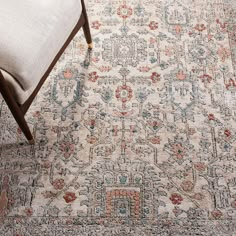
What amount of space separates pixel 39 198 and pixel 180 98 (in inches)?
24.5

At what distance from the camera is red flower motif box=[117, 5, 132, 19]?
1659 millimetres

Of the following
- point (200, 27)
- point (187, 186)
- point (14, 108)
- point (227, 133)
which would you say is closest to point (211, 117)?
point (227, 133)

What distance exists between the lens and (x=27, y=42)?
3.60ft

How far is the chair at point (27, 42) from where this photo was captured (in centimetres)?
108

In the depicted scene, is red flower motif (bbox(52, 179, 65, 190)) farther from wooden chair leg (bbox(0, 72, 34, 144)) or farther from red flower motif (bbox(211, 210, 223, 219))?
red flower motif (bbox(211, 210, 223, 219))

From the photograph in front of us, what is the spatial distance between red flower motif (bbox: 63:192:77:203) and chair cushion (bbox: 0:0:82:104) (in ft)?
1.12

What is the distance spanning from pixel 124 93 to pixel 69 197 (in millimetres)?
447

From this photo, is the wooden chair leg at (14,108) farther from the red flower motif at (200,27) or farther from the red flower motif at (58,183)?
the red flower motif at (200,27)

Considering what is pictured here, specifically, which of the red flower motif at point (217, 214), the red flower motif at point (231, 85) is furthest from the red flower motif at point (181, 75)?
the red flower motif at point (217, 214)

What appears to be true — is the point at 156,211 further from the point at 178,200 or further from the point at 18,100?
the point at 18,100

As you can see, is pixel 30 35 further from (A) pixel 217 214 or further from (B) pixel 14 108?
(A) pixel 217 214

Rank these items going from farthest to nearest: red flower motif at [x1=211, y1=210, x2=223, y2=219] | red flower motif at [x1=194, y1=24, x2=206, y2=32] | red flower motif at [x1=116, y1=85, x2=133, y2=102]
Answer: red flower motif at [x1=194, y1=24, x2=206, y2=32] → red flower motif at [x1=116, y1=85, x2=133, y2=102] → red flower motif at [x1=211, y1=210, x2=223, y2=219]

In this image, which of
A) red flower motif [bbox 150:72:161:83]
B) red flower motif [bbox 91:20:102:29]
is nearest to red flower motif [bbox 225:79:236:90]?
red flower motif [bbox 150:72:161:83]

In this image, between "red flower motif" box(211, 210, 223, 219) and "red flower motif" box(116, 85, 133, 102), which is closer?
"red flower motif" box(211, 210, 223, 219)
